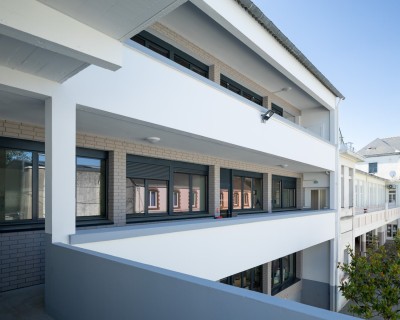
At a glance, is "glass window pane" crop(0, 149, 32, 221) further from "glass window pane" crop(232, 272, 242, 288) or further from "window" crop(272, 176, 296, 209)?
"window" crop(272, 176, 296, 209)

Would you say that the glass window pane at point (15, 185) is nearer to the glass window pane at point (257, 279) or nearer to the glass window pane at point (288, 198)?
the glass window pane at point (257, 279)

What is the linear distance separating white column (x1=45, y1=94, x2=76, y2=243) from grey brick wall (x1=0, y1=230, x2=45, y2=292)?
2.00 metres

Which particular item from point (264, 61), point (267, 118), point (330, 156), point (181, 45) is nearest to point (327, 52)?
point (330, 156)

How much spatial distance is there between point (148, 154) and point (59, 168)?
3.98 metres

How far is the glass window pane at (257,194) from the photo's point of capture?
13305mm

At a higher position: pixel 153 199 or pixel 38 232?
pixel 153 199

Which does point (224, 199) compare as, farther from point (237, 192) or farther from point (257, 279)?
point (257, 279)

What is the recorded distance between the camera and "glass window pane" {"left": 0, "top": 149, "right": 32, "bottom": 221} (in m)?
5.75

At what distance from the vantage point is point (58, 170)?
4.28 meters

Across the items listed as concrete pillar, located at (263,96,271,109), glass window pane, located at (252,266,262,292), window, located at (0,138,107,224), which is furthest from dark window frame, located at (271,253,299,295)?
window, located at (0,138,107,224)

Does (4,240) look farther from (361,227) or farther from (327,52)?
(361,227)

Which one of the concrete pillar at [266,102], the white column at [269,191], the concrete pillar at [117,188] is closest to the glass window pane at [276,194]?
the white column at [269,191]

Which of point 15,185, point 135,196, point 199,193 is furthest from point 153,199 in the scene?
point 15,185

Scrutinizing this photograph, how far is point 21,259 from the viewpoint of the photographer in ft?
18.8
